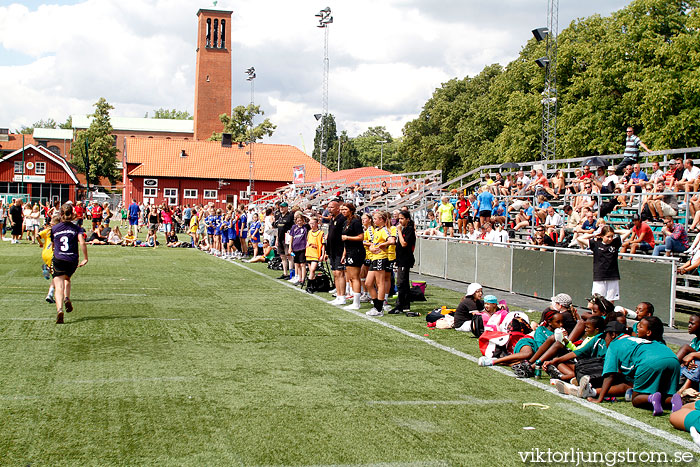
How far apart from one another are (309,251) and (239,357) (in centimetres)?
709

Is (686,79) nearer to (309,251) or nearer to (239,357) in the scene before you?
(309,251)

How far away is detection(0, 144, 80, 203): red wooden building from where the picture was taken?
256 feet

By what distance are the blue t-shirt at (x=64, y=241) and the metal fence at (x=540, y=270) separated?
9.30 metres

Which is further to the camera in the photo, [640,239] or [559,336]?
[640,239]

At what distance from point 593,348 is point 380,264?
5014 mm

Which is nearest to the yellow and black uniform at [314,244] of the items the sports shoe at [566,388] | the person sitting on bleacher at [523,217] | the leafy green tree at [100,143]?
the person sitting on bleacher at [523,217]

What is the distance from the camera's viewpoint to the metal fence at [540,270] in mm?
12172

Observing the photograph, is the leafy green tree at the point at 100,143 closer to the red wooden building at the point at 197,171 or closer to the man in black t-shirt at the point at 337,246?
the red wooden building at the point at 197,171

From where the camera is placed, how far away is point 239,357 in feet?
28.8

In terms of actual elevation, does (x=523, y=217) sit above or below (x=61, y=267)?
above

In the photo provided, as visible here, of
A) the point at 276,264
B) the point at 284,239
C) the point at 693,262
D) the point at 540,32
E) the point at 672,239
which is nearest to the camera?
the point at 693,262

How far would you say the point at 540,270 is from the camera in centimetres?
1506

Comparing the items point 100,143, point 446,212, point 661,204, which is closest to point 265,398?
point 661,204

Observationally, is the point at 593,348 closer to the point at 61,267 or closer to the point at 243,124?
the point at 61,267
